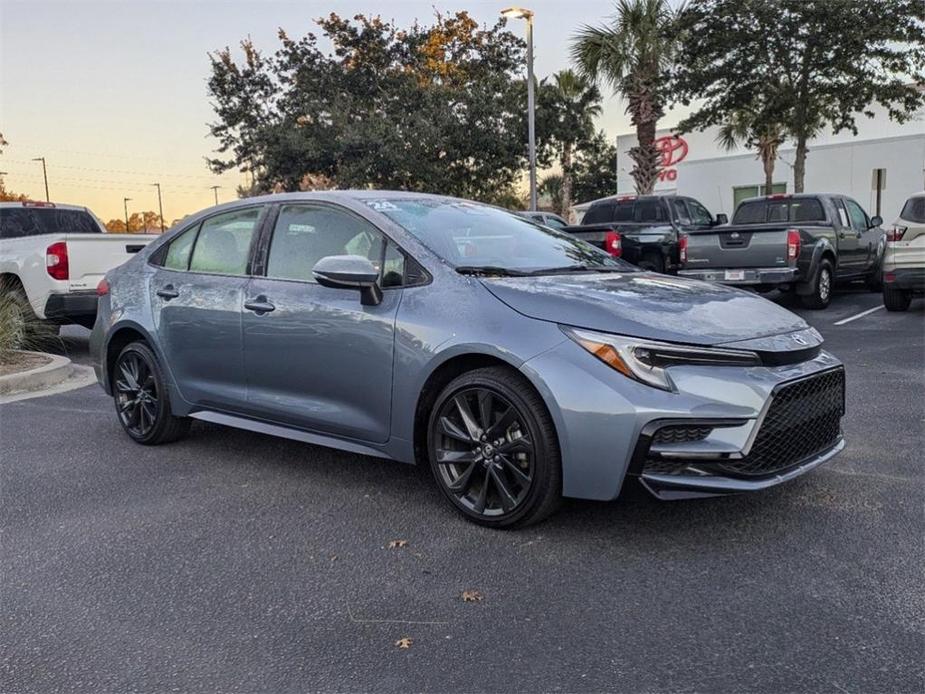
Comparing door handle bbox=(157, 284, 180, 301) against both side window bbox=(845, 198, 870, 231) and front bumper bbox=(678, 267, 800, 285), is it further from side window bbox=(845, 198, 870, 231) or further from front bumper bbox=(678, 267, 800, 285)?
side window bbox=(845, 198, 870, 231)

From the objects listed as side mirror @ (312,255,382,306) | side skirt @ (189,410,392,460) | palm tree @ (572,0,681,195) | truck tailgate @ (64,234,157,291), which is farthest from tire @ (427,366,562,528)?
palm tree @ (572,0,681,195)

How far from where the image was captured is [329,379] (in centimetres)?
432

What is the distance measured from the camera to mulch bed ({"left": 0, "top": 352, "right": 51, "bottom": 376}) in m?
7.77

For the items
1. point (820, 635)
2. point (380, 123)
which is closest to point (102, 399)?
point (820, 635)

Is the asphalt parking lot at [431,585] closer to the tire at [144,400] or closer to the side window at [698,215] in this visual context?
the tire at [144,400]

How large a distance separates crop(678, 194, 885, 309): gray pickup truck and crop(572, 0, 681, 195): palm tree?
29.3 ft

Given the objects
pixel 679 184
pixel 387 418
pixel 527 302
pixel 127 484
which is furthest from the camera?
pixel 679 184

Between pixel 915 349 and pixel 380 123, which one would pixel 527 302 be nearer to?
pixel 915 349

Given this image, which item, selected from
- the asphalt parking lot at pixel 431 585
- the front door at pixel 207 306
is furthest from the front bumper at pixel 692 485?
the front door at pixel 207 306

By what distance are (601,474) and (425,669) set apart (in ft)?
3.79

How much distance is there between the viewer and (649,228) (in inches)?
569

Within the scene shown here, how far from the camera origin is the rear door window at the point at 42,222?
1082 centimetres

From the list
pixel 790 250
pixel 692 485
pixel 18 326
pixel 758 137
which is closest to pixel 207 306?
pixel 692 485

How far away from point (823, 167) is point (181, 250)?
91.0 feet
